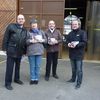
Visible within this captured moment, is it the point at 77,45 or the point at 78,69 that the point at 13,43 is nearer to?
the point at 77,45

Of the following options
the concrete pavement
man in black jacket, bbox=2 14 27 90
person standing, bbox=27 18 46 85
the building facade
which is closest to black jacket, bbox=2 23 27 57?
man in black jacket, bbox=2 14 27 90

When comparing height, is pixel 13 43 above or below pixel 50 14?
below

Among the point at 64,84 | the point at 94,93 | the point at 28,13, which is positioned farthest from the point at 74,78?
the point at 28,13

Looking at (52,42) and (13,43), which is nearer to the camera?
(13,43)

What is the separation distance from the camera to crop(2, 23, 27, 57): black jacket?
28.6ft

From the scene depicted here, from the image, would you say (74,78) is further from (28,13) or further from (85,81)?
(28,13)

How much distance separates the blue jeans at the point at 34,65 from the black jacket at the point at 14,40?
17.5 inches

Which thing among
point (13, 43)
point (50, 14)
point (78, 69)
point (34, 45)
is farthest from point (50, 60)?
point (50, 14)

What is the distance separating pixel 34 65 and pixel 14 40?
924 mm

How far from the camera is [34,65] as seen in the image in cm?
924

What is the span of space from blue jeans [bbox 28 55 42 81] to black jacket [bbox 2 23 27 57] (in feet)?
1.46

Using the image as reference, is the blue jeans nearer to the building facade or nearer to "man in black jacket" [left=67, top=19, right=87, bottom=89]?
"man in black jacket" [left=67, top=19, right=87, bottom=89]

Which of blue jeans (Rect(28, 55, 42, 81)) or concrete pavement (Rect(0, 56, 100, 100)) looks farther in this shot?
blue jeans (Rect(28, 55, 42, 81))

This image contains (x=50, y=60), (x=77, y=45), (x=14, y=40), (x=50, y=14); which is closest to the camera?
(x=14, y=40)
